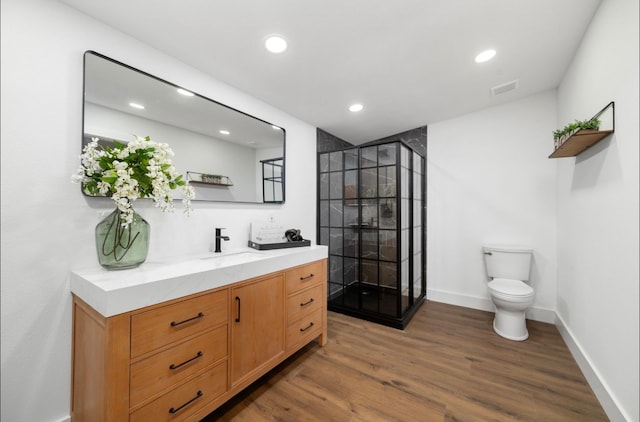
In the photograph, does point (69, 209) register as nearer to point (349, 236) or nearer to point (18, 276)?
point (18, 276)

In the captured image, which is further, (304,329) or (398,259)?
(398,259)

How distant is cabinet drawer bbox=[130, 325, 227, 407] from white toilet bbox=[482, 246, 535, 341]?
8.07ft

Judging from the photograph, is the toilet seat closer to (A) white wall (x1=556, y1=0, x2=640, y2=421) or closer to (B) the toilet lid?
(B) the toilet lid

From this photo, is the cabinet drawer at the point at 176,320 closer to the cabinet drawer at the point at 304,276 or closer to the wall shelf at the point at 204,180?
the cabinet drawer at the point at 304,276

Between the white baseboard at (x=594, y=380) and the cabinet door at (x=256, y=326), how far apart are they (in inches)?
77.8

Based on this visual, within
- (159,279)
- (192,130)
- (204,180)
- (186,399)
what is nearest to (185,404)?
(186,399)

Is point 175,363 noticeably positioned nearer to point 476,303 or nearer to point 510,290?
point 510,290

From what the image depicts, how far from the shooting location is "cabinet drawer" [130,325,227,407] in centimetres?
111

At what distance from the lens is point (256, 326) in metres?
1.63

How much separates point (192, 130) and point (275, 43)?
868 mm

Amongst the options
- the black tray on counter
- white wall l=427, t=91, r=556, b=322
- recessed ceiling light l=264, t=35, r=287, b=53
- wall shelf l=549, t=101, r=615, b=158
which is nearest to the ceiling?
recessed ceiling light l=264, t=35, r=287, b=53

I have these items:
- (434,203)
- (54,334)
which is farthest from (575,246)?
(54,334)

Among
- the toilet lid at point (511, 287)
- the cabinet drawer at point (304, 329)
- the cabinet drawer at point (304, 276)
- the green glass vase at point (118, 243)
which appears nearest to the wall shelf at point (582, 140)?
the toilet lid at point (511, 287)

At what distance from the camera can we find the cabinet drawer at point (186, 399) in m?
1.15
